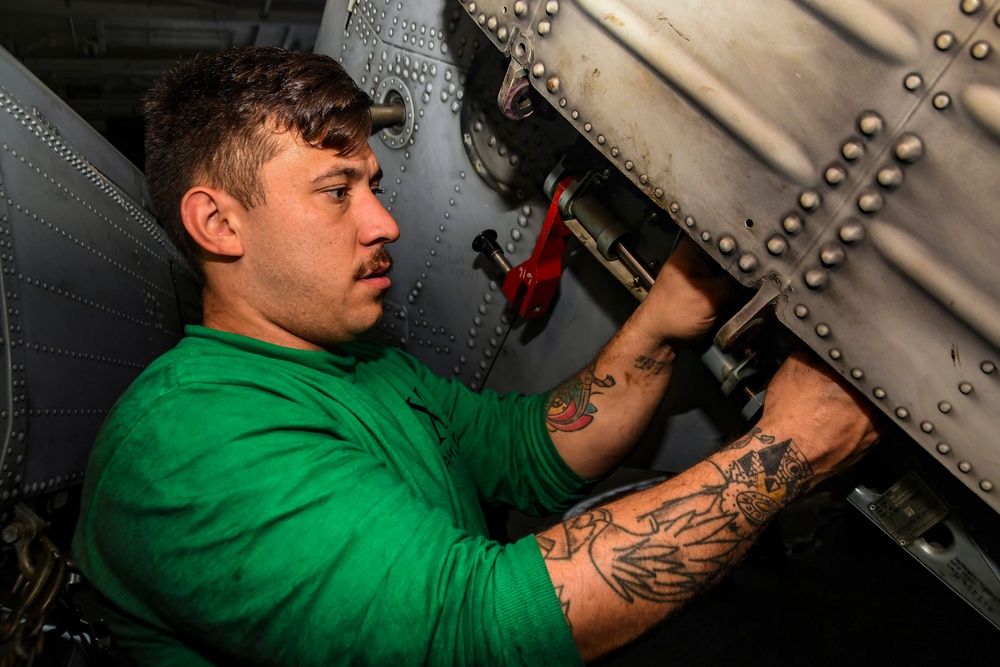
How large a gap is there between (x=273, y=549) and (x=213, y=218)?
0.73 meters

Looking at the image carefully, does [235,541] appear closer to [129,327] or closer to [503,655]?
[503,655]

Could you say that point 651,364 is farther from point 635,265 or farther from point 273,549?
point 273,549

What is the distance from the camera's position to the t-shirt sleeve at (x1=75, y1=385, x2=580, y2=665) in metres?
0.96

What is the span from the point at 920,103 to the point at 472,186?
128 centimetres

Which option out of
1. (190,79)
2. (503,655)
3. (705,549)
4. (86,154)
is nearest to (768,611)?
(705,549)

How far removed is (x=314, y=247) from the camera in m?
1.34

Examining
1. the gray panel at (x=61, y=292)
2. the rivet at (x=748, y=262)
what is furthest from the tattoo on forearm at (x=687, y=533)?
the gray panel at (x=61, y=292)

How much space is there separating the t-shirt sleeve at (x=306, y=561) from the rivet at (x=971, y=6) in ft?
3.16

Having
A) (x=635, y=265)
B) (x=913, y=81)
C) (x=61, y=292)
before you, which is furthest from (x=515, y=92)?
(x=61, y=292)

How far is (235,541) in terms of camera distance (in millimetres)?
981

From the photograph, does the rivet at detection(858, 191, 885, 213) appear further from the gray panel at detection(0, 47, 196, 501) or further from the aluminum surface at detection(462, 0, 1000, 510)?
the gray panel at detection(0, 47, 196, 501)

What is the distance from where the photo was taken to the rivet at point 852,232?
102cm

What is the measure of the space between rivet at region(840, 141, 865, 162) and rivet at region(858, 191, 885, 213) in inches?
2.3

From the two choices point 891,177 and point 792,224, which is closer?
point 891,177
